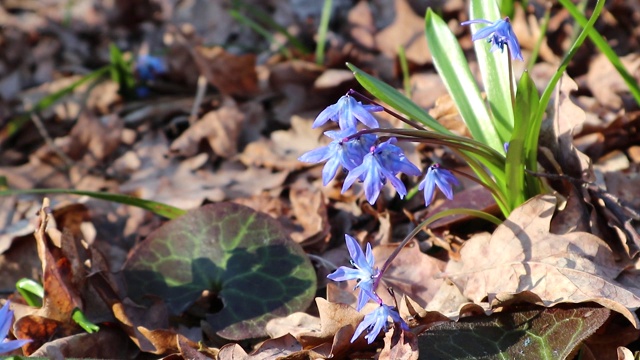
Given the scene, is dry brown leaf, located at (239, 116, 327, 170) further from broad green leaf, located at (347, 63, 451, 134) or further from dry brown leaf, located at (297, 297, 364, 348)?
dry brown leaf, located at (297, 297, 364, 348)

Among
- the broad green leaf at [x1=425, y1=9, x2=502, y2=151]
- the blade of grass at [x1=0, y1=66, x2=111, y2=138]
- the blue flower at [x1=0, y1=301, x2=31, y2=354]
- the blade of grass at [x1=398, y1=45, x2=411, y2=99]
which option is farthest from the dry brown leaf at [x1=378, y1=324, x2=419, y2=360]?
the blade of grass at [x1=0, y1=66, x2=111, y2=138]

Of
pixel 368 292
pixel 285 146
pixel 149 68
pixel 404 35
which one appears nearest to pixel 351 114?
pixel 368 292

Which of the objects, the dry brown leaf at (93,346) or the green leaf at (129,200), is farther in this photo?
the green leaf at (129,200)

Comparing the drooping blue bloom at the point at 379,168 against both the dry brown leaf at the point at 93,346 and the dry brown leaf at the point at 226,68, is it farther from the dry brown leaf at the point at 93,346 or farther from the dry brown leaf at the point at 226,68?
the dry brown leaf at the point at 226,68

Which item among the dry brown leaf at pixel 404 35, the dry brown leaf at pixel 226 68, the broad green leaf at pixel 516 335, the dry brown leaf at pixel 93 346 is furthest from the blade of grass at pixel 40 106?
the broad green leaf at pixel 516 335

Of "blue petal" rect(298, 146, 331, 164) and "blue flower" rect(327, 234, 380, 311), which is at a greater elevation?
"blue petal" rect(298, 146, 331, 164)
